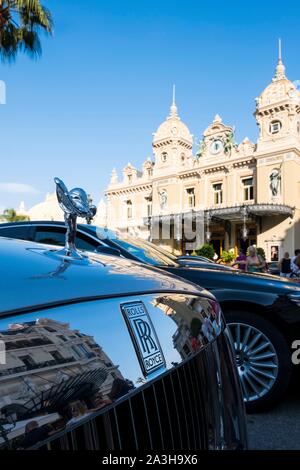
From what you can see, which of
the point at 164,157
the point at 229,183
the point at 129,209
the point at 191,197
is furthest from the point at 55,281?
the point at 129,209

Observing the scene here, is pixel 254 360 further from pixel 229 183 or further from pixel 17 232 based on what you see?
pixel 229 183

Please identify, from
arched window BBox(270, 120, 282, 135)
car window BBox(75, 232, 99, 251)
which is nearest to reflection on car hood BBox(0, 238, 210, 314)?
car window BBox(75, 232, 99, 251)

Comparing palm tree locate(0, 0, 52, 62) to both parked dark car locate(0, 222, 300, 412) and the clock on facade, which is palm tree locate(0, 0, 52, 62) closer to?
parked dark car locate(0, 222, 300, 412)

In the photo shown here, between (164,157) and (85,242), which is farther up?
(164,157)

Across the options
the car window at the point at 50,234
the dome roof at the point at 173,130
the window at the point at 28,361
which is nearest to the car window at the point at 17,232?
the car window at the point at 50,234

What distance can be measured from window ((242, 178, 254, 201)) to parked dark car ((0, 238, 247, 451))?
2869cm

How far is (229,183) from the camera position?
29.3 m

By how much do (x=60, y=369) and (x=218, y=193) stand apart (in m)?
30.7

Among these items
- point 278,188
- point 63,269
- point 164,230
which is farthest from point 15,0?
point 164,230

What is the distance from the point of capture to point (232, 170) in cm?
2934

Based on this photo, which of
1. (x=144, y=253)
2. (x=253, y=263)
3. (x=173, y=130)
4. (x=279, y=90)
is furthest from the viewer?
Answer: (x=173, y=130)

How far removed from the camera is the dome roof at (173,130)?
114 ft

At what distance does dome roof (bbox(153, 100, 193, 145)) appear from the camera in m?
34.7
